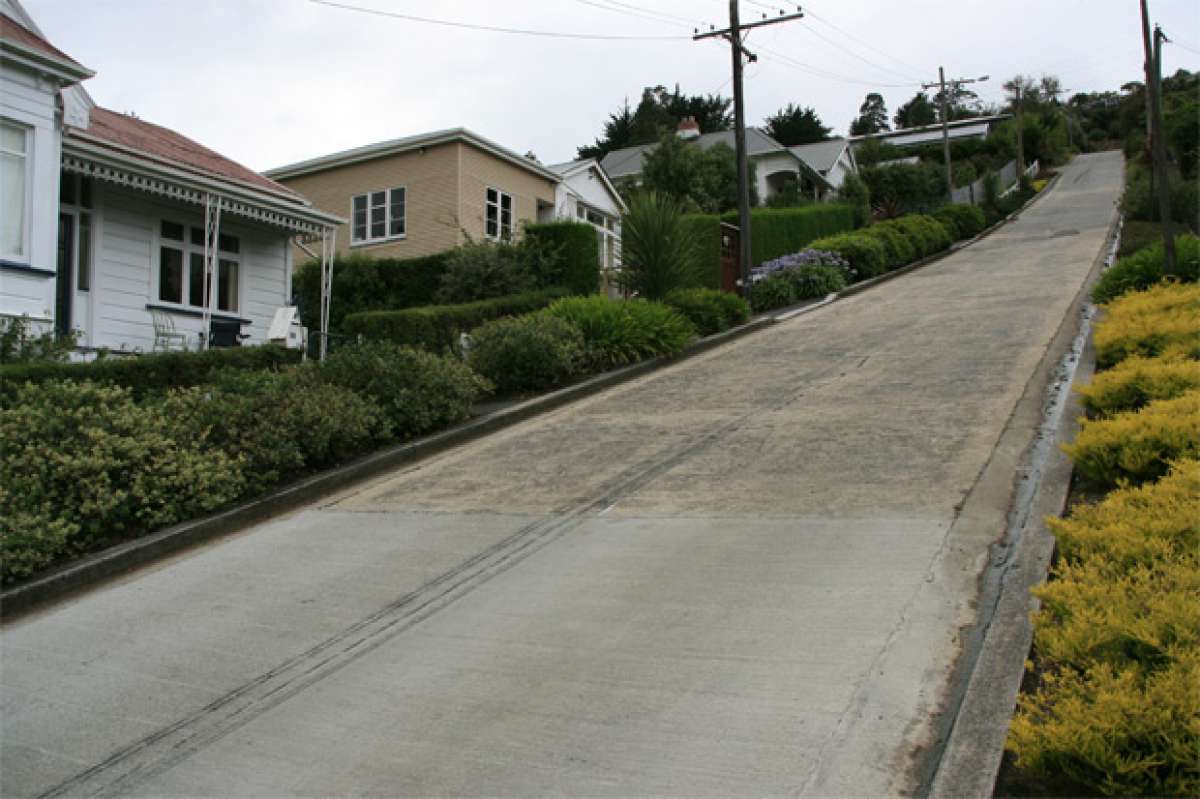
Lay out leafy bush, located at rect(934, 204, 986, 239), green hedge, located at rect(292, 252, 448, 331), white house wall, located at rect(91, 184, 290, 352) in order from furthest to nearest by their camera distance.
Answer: leafy bush, located at rect(934, 204, 986, 239)
green hedge, located at rect(292, 252, 448, 331)
white house wall, located at rect(91, 184, 290, 352)

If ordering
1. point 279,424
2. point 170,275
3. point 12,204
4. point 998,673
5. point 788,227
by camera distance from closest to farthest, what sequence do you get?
point 998,673 < point 279,424 < point 12,204 < point 170,275 < point 788,227

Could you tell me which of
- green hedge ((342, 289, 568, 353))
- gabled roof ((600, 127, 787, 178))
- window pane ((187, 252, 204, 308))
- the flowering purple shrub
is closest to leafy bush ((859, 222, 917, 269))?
the flowering purple shrub

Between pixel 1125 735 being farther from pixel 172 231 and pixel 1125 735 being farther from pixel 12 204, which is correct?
pixel 172 231

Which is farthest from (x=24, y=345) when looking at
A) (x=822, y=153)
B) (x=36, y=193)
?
(x=822, y=153)

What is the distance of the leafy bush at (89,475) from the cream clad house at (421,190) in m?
16.6

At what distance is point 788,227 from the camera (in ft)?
99.9

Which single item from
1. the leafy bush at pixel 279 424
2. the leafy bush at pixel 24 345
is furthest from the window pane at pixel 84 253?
the leafy bush at pixel 279 424

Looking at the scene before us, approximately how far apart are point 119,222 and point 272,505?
955 centimetres

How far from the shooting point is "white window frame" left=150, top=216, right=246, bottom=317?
52.4 feet

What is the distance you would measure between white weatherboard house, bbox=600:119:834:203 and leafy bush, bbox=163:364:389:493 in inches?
1624

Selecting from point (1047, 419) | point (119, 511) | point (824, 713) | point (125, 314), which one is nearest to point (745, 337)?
point (1047, 419)

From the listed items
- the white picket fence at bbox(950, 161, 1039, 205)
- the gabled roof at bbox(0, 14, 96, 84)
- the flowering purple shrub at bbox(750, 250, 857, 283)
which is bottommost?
the flowering purple shrub at bbox(750, 250, 857, 283)

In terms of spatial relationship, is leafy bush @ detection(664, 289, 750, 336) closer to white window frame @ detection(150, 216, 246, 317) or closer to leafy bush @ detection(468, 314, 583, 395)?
leafy bush @ detection(468, 314, 583, 395)

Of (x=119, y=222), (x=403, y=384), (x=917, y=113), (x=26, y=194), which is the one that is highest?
(x=917, y=113)
